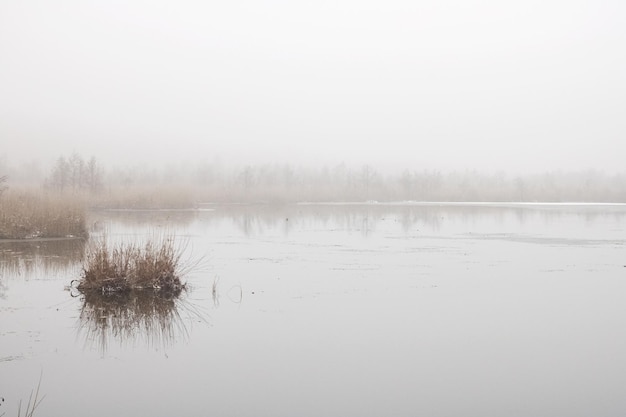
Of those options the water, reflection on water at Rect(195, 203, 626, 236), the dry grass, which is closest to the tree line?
reflection on water at Rect(195, 203, 626, 236)

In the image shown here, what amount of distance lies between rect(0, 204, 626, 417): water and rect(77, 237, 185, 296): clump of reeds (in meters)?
0.35

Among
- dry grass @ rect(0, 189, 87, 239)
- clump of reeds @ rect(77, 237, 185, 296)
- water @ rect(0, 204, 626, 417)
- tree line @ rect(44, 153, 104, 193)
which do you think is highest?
tree line @ rect(44, 153, 104, 193)

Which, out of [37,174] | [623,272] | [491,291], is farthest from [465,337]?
[37,174]

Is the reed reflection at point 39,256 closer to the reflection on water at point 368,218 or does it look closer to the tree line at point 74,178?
the reflection on water at point 368,218

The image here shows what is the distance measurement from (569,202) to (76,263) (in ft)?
181

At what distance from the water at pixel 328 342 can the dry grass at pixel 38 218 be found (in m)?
4.31

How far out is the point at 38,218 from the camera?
58.6ft

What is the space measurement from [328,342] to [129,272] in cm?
427

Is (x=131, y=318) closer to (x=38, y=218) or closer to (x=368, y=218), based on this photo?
(x=38, y=218)

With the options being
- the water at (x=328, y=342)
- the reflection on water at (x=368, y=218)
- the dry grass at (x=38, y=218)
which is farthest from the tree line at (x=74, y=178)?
the water at (x=328, y=342)

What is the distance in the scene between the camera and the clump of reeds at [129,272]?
9.42 meters

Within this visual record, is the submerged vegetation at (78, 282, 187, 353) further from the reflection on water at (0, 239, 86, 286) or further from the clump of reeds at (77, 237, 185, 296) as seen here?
the reflection on water at (0, 239, 86, 286)

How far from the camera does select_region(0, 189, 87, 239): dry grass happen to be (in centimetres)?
1714

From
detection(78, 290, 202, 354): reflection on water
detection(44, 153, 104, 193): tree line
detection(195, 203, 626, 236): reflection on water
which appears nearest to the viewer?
detection(78, 290, 202, 354): reflection on water
